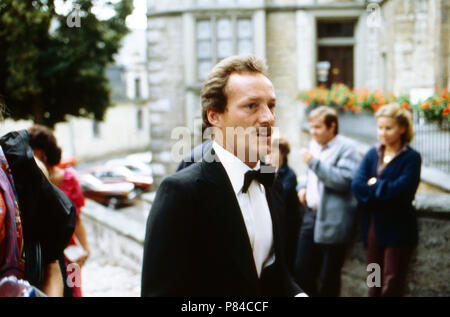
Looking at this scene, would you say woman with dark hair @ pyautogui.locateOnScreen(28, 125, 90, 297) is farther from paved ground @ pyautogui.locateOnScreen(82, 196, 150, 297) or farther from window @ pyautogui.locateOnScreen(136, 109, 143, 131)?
window @ pyautogui.locateOnScreen(136, 109, 143, 131)

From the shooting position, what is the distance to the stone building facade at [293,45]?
11.8m

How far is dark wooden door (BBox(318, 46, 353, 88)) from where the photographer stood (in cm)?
1306

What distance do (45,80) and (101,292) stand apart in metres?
12.8

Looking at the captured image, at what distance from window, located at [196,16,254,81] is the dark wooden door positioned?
8.18 ft

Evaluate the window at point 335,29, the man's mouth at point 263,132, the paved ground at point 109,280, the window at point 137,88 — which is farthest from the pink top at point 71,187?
the window at point 137,88

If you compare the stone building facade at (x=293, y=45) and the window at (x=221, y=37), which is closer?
the stone building facade at (x=293, y=45)

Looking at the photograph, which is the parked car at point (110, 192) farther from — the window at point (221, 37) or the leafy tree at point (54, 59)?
the window at point (221, 37)

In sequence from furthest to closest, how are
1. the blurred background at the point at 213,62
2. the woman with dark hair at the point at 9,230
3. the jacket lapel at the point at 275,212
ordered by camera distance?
the blurred background at the point at 213,62
the jacket lapel at the point at 275,212
the woman with dark hair at the point at 9,230

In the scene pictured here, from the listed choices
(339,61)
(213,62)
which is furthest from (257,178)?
(339,61)

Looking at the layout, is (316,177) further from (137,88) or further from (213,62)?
(137,88)

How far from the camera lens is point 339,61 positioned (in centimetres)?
1307

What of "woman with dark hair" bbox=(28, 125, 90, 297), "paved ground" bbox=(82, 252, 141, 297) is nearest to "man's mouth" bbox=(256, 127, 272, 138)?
"woman with dark hair" bbox=(28, 125, 90, 297)

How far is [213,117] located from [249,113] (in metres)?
0.17

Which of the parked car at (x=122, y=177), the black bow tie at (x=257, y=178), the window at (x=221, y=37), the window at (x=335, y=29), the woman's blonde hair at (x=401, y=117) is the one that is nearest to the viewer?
the black bow tie at (x=257, y=178)
